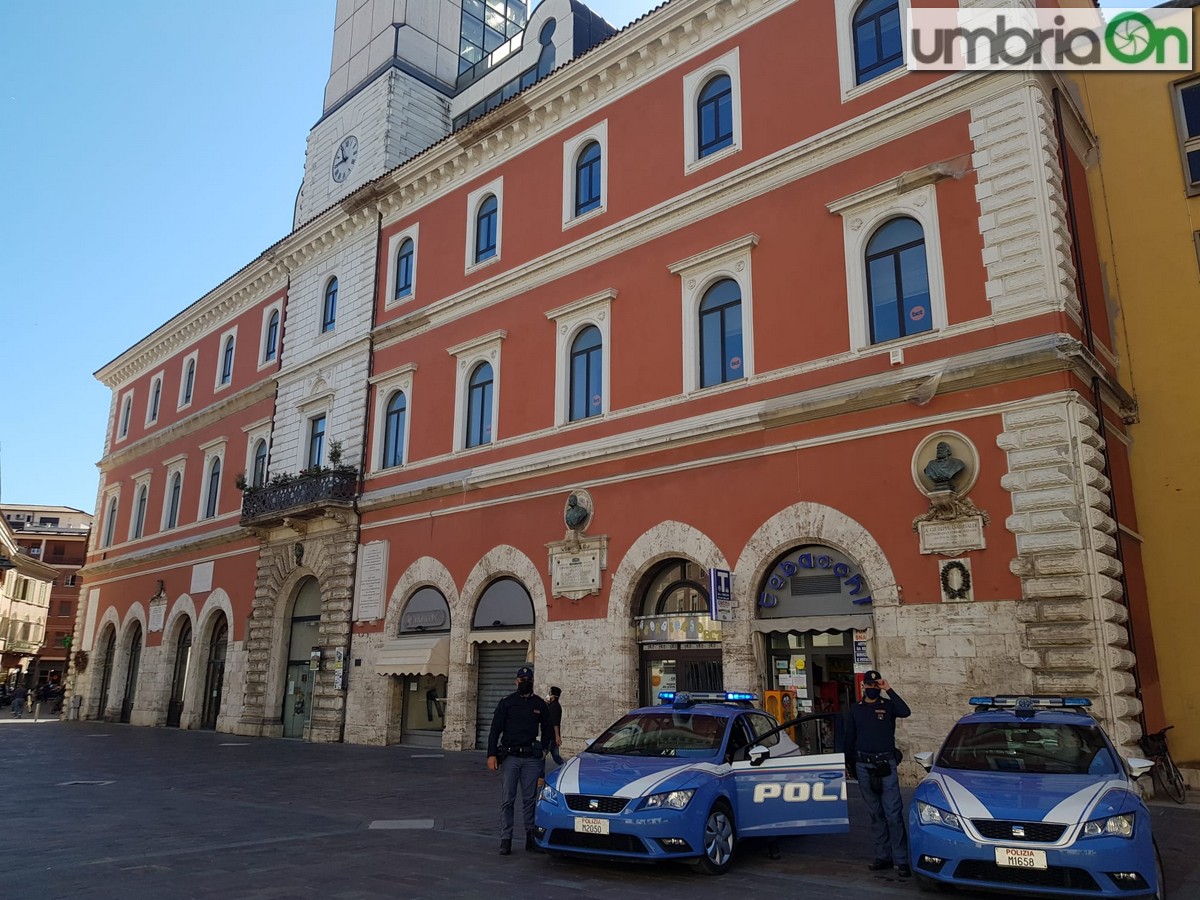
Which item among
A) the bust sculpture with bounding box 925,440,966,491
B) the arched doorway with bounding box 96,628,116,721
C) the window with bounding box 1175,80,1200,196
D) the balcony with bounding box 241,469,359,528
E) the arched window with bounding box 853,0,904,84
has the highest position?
the arched window with bounding box 853,0,904,84

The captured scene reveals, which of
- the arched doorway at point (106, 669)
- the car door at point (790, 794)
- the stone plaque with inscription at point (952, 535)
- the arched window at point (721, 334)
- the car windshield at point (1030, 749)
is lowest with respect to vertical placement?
the car door at point (790, 794)

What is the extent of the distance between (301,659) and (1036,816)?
2144 centimetres

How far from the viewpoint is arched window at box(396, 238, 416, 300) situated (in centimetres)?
2422

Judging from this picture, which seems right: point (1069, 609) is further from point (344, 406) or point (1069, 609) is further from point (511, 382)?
point (344, 406)

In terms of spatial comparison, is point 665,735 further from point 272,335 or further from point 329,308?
point 272,335

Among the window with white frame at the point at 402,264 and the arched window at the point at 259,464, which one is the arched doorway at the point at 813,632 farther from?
the arched window at the point at 259,464

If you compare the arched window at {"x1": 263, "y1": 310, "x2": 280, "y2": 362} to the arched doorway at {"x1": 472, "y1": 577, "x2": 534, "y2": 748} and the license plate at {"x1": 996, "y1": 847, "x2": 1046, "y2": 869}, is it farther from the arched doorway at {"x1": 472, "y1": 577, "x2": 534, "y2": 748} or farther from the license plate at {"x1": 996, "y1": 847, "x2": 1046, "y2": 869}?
the license plate at {"x1": 996, "y1": 847, "x2": 1046, "y2": 869}

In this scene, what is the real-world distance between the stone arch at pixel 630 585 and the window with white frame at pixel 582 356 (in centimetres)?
305

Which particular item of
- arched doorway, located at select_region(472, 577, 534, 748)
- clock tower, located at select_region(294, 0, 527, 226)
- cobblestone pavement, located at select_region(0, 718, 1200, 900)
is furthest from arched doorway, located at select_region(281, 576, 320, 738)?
clock tower, located at select_region(294, 0, 527, 226)

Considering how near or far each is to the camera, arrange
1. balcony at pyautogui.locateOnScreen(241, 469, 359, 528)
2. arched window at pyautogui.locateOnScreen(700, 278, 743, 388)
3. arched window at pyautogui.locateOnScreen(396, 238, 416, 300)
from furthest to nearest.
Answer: arched window at pyautogui.locateOnScreen(396, 238, 416, 300) < balcony at pyautogui.locateOnScreen(241, 469, 359, 528) < arched window at pyautogui.locateOnScreen(700, 278, 743, 388)

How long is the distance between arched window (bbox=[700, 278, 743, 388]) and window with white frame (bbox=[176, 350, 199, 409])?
23970 millimetres

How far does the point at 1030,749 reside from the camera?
7895 millimetres

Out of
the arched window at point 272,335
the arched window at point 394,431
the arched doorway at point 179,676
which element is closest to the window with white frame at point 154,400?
the arched window at point 272,335

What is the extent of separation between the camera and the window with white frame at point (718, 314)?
635 inches
